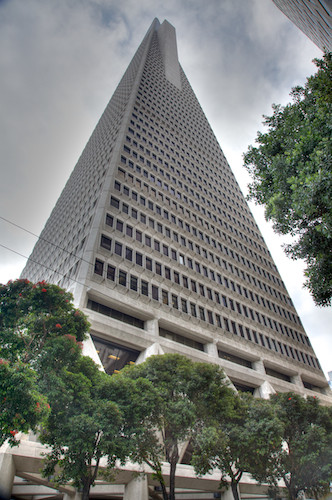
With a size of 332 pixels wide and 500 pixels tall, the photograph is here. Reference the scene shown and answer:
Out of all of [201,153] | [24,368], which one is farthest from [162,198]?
[24,368]

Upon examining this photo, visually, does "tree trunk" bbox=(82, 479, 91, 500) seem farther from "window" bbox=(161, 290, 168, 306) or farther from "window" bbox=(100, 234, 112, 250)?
"window" bbox=(100, 234, 112, 250)

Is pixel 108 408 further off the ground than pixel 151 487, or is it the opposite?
pixel 108 408

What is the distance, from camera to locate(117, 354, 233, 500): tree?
47.8 ft

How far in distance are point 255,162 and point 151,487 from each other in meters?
22.2

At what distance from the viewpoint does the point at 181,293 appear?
35.2 meters

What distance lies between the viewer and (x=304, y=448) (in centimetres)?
1903

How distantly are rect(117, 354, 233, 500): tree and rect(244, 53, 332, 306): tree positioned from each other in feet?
26.4

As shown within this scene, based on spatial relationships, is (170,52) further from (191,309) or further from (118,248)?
(191,309)

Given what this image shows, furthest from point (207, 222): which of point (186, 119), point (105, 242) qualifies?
point (186, 119)

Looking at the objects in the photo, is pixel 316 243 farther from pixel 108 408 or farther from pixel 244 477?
pixel 244 477

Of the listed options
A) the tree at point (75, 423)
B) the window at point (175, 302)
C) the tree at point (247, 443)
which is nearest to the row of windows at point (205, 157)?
the window at point (175, 302)

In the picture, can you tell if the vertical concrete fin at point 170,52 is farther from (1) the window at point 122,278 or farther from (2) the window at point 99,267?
(2) the window at point 99,267

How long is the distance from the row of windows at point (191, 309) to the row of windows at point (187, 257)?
18.6 ft

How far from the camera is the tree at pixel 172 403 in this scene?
573 inches
